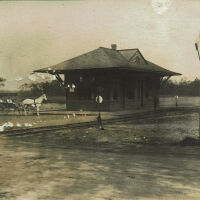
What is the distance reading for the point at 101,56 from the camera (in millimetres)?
20250

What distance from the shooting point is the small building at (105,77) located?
1970 cm

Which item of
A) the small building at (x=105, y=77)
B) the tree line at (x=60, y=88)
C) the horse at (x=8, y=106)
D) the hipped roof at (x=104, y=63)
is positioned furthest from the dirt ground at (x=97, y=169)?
the small building at (x=105, y=77)

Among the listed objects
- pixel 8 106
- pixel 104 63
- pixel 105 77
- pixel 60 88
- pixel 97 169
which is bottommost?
pixel 97 169

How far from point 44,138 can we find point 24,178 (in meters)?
4.21

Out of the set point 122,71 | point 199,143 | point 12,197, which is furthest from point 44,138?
point 122,71

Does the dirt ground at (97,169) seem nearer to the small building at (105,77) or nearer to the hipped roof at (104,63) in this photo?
the hipped roof at (104,63)

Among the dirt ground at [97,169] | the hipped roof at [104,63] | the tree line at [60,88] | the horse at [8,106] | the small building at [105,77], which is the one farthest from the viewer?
the small building at [105,77]

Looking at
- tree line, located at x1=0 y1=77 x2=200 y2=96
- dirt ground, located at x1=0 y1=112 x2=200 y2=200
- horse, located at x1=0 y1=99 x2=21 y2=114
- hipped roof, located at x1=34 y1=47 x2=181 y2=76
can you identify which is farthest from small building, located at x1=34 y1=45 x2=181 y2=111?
dirt ground, located at x1=0 y1=112 x2=200 y2=200

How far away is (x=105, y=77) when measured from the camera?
67.7ft

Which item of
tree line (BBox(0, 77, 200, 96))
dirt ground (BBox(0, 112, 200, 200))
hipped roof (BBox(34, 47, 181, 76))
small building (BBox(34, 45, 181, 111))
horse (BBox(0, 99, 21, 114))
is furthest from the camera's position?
small building (BBox(34, 45, 181, 111))

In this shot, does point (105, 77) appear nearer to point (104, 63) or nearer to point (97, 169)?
point (104, 63)

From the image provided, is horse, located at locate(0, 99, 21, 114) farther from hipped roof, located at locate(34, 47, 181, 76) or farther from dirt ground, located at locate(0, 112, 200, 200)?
dirt ground, located at locate(0, 112, 200, 200)

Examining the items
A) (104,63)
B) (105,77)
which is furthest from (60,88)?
(104,63)

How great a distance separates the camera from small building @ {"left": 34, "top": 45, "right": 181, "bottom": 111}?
19.7 meters
